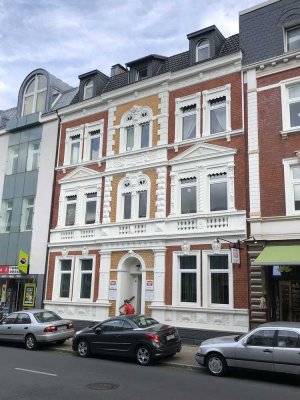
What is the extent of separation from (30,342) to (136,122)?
36.7 ft

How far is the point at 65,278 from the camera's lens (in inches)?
832

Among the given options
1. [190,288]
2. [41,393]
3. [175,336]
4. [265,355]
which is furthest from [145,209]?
[41,393]

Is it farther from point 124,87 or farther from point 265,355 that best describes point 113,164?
point 265,355

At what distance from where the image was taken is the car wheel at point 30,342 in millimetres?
15543

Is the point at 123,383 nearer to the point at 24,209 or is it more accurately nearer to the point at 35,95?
the point at 24,209

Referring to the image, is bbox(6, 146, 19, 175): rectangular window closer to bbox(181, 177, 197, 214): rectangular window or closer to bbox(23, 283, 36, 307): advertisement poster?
bbox(23, 283, 36, 307): advertisement poster

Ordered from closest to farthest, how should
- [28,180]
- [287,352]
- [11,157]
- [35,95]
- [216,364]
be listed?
[287,352], [216,364], [28,180], [35,95], [11,157]

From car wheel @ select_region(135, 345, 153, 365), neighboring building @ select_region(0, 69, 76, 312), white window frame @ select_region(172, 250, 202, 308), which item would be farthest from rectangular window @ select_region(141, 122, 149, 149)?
car wheel @ select_region(135, 345, 153, 365)

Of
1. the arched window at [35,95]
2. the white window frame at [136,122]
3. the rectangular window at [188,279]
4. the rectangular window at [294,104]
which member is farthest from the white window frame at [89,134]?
the rectangular window at [294,104]

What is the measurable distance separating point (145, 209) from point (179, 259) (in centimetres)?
299

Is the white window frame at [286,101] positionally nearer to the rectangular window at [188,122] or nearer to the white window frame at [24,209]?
the rectangular window at [188,122]

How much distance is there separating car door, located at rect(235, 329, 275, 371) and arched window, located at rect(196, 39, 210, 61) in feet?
44.3

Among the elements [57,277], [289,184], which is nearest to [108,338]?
[57,277]

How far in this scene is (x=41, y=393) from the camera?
8.56 metres
